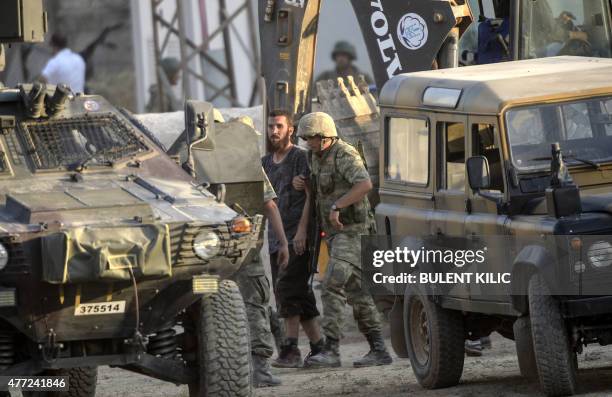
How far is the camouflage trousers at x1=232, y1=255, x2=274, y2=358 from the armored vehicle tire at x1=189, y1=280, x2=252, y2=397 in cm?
232

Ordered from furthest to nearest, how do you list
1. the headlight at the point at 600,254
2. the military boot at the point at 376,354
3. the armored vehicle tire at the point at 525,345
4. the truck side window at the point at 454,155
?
the military boot at the point at 376,354, the truck side window at the point at 454,155, the armored vehicle tire at the point at 525,345, the headlight at the point at 600,254

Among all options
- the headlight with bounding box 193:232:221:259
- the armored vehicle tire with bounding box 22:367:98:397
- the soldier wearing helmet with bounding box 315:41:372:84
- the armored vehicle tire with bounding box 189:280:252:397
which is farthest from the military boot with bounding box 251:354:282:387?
the soldier wearing helmet with bounding box 315:41:372:84

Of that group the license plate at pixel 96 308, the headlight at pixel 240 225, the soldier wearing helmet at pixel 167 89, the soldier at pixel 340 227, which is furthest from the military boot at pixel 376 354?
the soldier wearing helmet at pixel 167 89

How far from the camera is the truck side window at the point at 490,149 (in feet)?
35.4

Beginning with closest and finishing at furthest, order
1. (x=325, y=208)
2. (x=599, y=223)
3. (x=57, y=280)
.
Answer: (x=57, y=280) → (x=599, y=223) → (x=325, y=208)

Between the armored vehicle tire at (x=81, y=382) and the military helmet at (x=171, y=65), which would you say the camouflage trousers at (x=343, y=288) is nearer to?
the armored vehicle tire at (x=81, y=382)

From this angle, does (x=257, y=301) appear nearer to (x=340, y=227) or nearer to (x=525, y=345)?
(x=340, y=227)

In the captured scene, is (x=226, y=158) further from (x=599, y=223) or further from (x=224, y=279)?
(x=599, y=223)

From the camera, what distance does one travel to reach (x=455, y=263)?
11180 mm

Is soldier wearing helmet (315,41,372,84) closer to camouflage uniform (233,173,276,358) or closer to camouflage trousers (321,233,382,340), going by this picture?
camouflage trousers (321,233,382,340)

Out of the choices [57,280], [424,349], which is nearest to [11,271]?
[57,280]

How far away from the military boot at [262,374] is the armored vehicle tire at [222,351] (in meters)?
2.38

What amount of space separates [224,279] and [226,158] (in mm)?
1851

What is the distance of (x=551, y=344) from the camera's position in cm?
988
